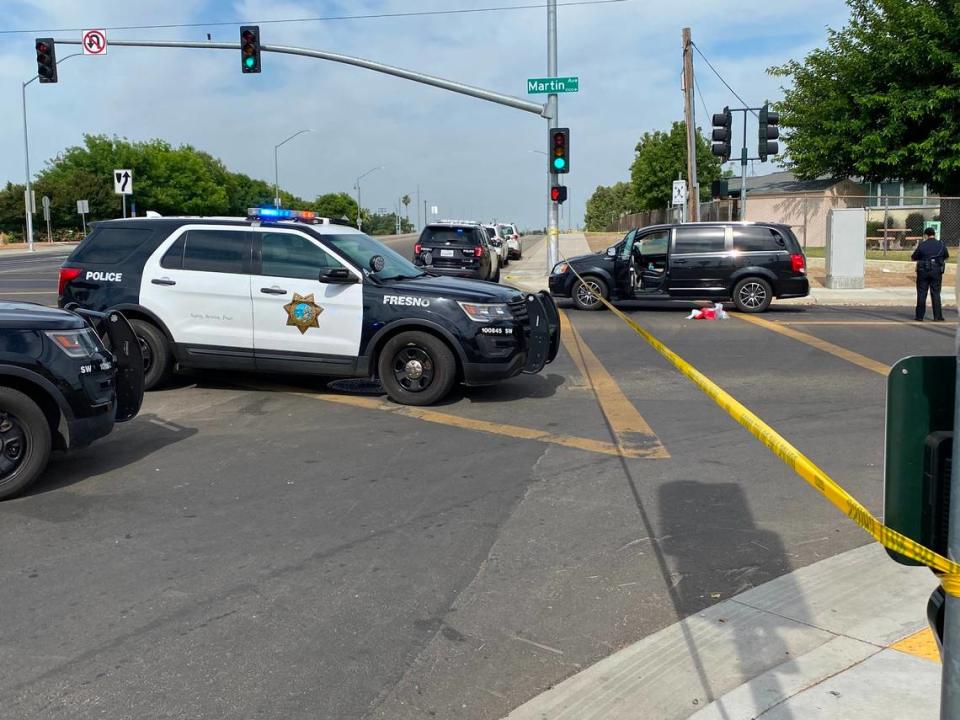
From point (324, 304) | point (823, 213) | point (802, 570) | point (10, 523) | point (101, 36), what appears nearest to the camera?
point (802, 570)

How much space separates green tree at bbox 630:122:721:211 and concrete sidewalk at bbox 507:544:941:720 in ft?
196

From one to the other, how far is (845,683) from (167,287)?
771cm

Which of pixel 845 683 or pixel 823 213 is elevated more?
pixel 823 213

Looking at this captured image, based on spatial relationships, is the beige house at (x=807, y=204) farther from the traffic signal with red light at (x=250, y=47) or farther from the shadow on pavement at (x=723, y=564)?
the shadow on pavement at (x=723, y=564)

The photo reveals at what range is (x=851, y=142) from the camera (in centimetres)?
3503

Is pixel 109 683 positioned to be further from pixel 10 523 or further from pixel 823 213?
pixel 823 213

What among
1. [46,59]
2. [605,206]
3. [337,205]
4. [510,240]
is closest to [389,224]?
[605,206]

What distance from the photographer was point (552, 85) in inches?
928

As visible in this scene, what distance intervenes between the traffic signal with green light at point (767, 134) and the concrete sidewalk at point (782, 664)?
1872cm

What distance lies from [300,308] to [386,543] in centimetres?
445

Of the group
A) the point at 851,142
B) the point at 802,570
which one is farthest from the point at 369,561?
the point at 851,142

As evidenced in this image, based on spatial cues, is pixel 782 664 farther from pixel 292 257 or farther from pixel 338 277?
pixel 292 257

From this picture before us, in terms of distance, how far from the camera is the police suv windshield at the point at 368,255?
9.45m

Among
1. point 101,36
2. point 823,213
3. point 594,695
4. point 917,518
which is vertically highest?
point 101,36
